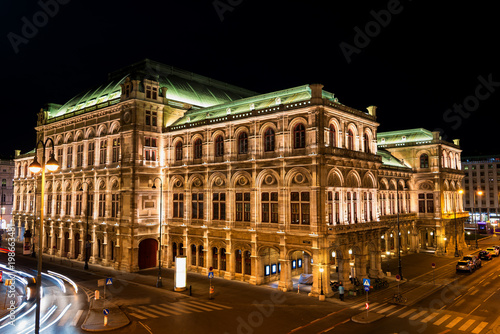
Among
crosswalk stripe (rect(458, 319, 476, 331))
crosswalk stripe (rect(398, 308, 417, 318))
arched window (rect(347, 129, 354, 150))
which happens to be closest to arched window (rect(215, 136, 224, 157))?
arched window (rect(347, 129, 354, 150))

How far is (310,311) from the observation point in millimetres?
30719

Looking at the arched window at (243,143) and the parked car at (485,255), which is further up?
the arched window at (243,143)

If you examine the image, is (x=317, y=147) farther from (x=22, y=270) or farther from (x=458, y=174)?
(x=458, y=174)

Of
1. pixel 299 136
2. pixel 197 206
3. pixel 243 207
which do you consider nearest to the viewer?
pixel 299 136

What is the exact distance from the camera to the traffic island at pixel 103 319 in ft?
86.5

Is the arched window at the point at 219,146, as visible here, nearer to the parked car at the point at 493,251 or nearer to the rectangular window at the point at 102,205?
the rectangular window at the point at 102,205

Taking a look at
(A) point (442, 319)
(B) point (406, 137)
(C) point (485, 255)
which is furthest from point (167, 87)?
(C) point (485, 255)

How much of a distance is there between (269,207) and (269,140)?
7.54 meters

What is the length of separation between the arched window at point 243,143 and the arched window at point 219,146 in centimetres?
280

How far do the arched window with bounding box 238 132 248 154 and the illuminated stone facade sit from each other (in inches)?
4.8

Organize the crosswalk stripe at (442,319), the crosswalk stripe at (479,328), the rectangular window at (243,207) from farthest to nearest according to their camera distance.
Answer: the rectangular window at (243,207) → the crosswalk stripe at (442,319) → the crosswalk stripe at (479,328)

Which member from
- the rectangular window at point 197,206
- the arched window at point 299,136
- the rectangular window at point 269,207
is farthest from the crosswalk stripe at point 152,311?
the arched window at point 299,136

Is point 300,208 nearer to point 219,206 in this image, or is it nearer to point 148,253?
point 219,206

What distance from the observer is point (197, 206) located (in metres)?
48.1
